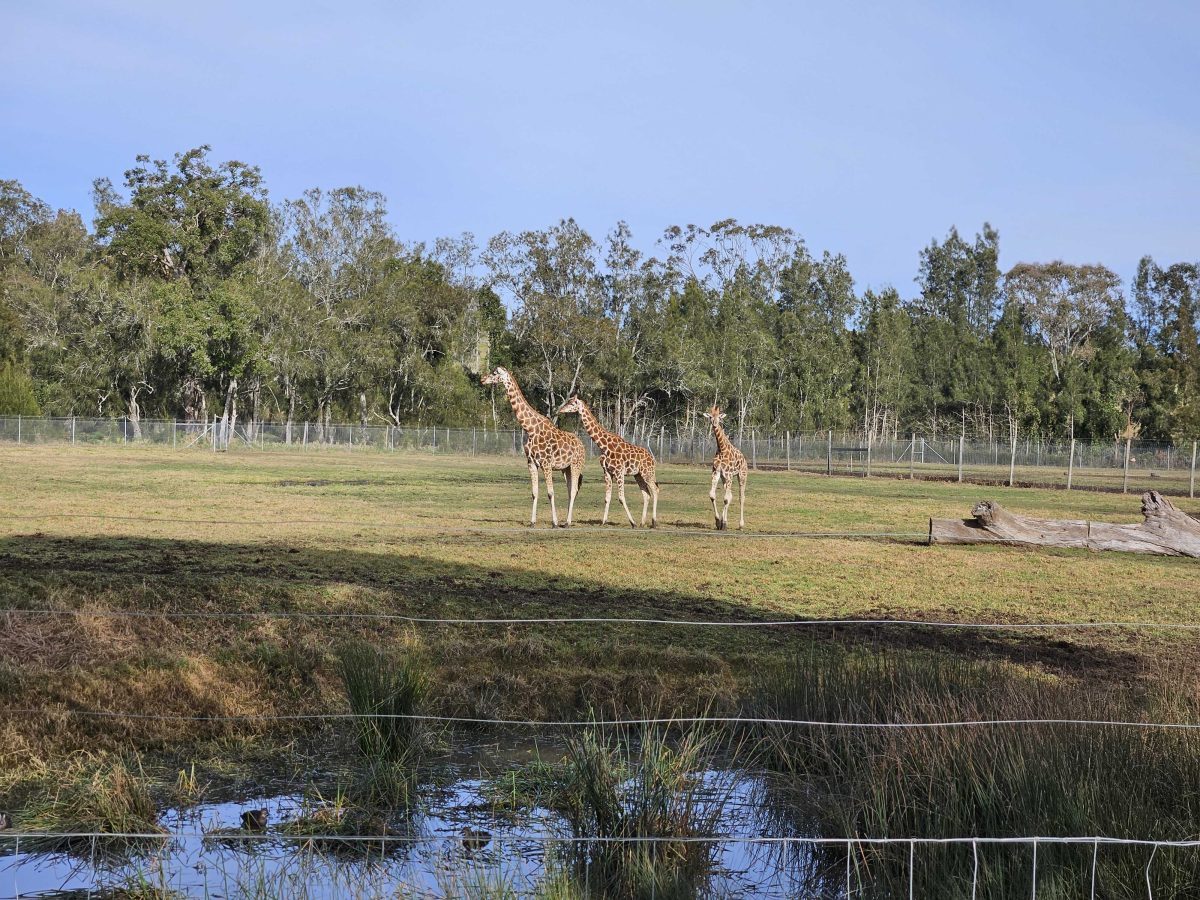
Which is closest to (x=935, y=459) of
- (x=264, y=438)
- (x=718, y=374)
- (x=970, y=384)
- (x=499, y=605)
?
(x=718, y=374)

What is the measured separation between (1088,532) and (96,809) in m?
15.6

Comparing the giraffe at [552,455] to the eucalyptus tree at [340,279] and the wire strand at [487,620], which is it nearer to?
the wire strand at [487,620]

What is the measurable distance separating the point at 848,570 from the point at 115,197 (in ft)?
218

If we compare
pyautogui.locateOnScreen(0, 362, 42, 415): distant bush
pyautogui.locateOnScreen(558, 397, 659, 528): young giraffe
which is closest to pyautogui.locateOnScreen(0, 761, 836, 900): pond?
pyautogui.locateOnScreen(558, 397, 659, 528): young giraffe

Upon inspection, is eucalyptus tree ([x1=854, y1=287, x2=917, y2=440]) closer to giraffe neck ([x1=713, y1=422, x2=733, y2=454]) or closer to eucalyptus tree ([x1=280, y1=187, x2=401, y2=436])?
eucalyptus tree ([x1=280, y1=187, x2=401, y2=436])

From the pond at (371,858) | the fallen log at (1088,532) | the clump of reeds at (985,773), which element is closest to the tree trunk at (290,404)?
the fallen log at (1088,532)

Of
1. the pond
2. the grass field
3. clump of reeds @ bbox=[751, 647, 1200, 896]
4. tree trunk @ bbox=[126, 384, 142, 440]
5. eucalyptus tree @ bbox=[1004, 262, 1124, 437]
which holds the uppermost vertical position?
eucalyptus tree @ bbox=[1004, 262, 1124, 437]

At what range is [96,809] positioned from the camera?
6.08 metres

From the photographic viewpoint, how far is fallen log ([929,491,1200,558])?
60.2 feet

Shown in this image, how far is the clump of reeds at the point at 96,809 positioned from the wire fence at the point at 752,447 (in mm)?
41877

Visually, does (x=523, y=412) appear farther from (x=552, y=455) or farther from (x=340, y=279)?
(x=340, y=279)

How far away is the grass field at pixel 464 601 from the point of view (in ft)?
27.5

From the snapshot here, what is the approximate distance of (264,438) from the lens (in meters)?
63.5

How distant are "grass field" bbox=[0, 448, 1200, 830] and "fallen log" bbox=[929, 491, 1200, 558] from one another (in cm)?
26
